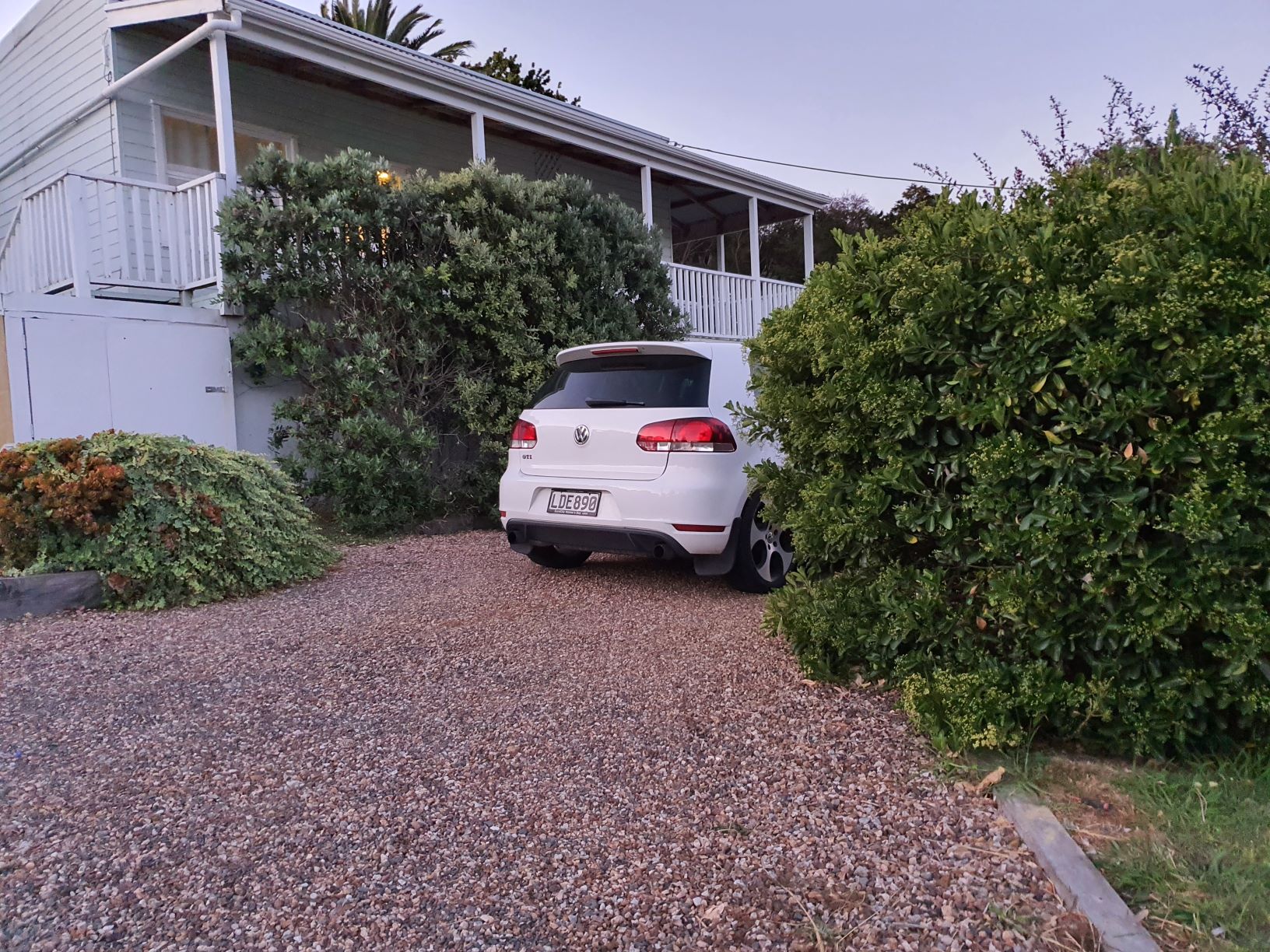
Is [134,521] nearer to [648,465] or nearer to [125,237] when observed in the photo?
[648,465]

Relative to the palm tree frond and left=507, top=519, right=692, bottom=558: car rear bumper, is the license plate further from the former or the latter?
the palm tree frond

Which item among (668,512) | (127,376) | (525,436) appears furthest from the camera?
(127,376)

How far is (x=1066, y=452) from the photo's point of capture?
2867 millimetres

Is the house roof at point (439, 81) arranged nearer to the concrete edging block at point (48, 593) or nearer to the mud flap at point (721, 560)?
the concrete edging block at point (48, 593)

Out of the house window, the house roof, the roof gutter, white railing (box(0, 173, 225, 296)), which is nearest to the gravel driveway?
white railing (box(0, 173, 225, 296))

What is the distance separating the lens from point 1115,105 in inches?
305

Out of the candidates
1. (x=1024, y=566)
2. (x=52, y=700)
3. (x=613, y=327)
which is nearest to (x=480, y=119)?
(x=613, y=327)

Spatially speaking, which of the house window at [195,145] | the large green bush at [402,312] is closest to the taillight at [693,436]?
the large green bush at [402,312]

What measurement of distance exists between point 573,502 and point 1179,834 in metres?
3.66

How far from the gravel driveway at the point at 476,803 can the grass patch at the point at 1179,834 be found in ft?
0.79

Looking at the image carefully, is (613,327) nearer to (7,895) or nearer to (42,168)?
(7,895)

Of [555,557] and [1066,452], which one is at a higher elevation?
[1066,452]

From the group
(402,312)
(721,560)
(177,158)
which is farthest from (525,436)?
(177,158)

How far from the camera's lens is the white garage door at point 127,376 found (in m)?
7.79
